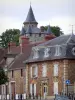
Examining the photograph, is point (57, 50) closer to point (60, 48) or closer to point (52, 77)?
point (60, 48)

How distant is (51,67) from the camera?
9694 cm

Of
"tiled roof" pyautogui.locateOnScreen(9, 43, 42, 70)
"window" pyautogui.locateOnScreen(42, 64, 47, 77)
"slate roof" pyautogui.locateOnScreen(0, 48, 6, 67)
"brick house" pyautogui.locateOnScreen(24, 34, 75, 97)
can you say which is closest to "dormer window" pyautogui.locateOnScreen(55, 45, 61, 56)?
"brick house" pyautogui.locateOnScreen(24, 34, 75, 97)

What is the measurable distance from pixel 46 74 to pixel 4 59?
19.8 metres

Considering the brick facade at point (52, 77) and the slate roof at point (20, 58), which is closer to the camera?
the brick facade at point (52, 77)

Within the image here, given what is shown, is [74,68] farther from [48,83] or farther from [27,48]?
[27,48]

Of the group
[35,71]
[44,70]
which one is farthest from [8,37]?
[44,70]

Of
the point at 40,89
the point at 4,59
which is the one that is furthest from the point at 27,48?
the point at 40,89

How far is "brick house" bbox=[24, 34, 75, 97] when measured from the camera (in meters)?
93.8

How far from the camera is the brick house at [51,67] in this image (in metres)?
93.8

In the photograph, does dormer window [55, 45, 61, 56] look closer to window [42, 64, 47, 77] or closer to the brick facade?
the brick facade

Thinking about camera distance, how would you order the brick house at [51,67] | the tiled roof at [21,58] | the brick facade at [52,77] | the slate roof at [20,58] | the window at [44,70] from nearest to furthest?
the brick facade at [52,77] → the brick house at [51,67] → the window at [44,70] → the tiled roof at [21,58] → the slate roof at [20,58]

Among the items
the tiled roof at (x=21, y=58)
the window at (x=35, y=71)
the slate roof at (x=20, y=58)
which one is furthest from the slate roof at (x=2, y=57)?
the window at (x=35, y=71)

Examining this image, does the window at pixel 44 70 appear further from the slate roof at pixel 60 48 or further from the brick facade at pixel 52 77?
the slate roof at pixel 60 48

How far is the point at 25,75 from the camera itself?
346ft
